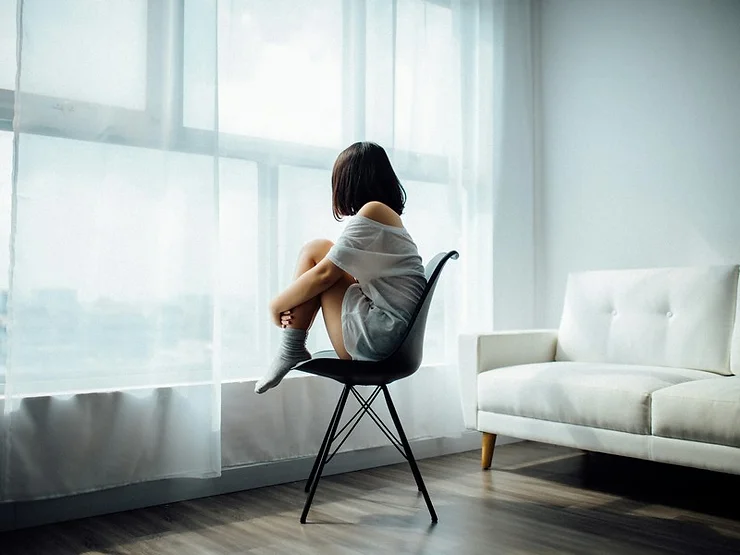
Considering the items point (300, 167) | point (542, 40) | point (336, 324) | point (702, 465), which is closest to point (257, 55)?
point (300, 167)

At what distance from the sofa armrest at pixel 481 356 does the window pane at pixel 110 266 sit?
3.50ft

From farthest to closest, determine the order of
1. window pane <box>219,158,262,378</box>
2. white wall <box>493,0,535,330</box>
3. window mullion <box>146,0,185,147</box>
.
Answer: white wall <box>493,0,535,330</box> → window pane <box>219,158,262,378</box> → window mullion <box>146,0,185,147</box>

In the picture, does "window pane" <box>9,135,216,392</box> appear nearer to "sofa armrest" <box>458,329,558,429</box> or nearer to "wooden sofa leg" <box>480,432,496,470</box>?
"sofa armrest" <box>458,329,558,429</box>

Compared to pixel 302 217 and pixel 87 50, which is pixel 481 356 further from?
pixel 87 50

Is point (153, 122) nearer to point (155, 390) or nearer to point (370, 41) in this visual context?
point (155, 390)

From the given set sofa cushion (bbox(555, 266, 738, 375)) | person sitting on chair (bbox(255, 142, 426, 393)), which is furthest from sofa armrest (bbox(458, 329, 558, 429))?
person sitting on chair (bbox(255, 142, 426, 393))

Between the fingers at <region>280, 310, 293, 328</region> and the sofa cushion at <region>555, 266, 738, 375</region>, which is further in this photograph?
the sofa cushion at <region>555, 266, 738, 375</region>

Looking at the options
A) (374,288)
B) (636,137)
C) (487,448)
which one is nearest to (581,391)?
(487,448)

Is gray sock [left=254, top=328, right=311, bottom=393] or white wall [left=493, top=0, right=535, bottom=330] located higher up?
white wall [left=493, top=0, right=535, bottom=330]

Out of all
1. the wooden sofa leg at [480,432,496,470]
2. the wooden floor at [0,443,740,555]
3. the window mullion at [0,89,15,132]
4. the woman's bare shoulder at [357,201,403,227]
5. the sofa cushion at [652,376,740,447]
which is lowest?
the wooden floor at [0,443,740,555]

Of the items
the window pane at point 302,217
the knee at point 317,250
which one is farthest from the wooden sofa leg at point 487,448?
the knee at point 317,250

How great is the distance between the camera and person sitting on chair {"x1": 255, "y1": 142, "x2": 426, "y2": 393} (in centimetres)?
223

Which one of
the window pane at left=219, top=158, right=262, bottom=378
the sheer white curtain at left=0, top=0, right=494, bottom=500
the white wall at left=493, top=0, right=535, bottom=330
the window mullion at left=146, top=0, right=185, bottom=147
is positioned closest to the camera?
the sheer white curtain at left=0, top=0, right=494, bottom=500

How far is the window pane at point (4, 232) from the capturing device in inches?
87.6
